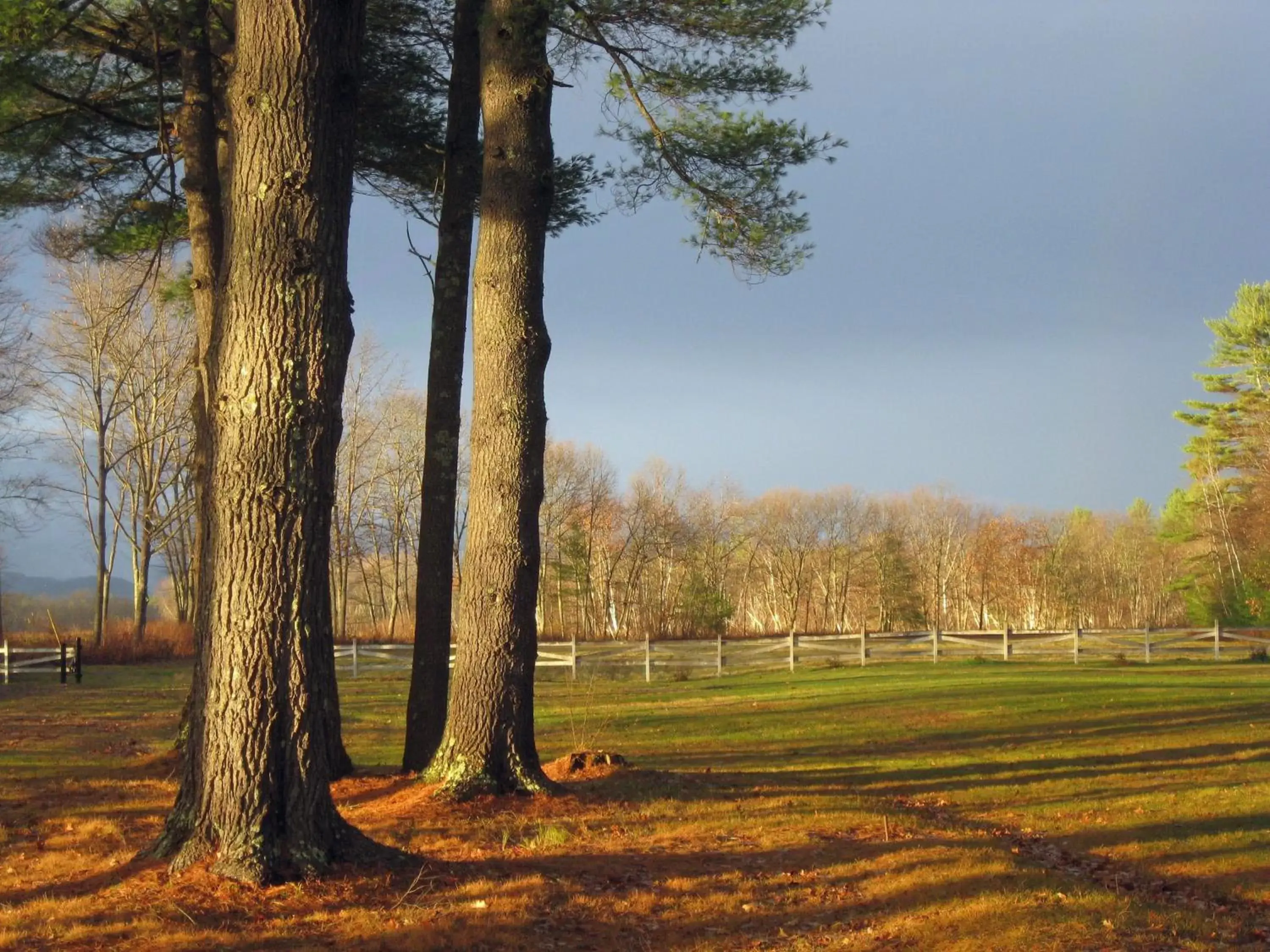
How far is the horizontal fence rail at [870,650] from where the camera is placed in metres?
30.5

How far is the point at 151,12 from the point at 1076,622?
6288cm

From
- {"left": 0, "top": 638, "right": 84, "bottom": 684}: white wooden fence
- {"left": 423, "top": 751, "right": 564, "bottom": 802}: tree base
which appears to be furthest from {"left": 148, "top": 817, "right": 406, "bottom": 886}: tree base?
{"left": 0, "top": 638, "right": 84, "bottom": 684}: white wooden fence

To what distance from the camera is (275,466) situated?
A: 5930 millimetres

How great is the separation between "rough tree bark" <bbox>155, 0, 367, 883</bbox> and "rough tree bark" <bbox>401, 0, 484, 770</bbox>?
4.18m

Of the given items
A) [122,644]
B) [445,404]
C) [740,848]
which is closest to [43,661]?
[122,644]

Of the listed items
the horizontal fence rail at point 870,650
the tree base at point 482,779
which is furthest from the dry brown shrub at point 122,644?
the tree base at point 482,779

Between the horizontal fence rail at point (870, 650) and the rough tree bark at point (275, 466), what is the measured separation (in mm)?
22898

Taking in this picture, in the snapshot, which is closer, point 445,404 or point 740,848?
point 740,848

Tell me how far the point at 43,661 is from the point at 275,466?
26482 millimetres

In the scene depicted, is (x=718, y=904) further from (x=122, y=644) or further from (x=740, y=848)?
(x=122, y=644)

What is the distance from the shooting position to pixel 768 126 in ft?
36.8

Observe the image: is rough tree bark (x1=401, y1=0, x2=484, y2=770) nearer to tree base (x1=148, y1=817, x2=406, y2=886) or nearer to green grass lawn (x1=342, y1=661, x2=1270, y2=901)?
green grass lawn (x1=342, y1=661, x2=1270, y2=901)

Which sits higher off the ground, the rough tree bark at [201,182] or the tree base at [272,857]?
the rough tree bark at [201,182]

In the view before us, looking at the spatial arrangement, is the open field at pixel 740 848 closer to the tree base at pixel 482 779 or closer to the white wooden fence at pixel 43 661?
the tree base at pixel 482 779
